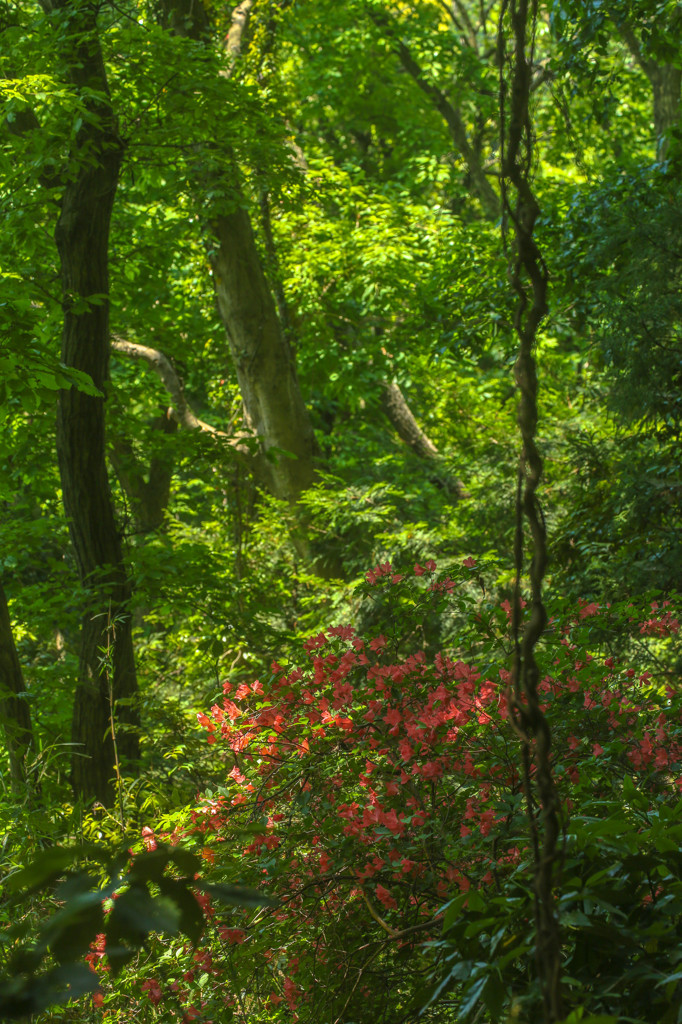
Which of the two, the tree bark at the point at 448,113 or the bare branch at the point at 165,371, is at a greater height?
the tree bark at the point at 448,113

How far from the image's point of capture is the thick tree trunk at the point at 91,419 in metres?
4.72

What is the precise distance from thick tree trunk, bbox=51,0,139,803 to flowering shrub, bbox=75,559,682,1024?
202cm

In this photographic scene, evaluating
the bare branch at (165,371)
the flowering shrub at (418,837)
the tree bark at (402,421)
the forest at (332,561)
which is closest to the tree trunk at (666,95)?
the forest at (332,561)

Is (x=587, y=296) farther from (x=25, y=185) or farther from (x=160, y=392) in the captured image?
(x=160, y=392)

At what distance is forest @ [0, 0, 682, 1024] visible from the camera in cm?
115

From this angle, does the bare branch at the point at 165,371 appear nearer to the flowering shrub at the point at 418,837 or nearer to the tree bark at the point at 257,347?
the tree bark at the point at 257,347

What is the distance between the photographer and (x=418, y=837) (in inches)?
76.3

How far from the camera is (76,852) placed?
744mm

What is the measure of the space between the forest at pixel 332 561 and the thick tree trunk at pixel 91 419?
0.02 meters

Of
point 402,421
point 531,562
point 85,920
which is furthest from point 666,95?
point 85,920

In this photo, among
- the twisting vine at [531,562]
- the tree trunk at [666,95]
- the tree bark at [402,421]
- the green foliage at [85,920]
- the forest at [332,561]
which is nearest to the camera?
the green foliage at [85,920]

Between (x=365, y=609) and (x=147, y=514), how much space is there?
441cm

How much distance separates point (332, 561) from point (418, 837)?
5.25 m

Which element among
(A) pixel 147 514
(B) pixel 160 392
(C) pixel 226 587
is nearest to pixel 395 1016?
(C) pixel 226 587
